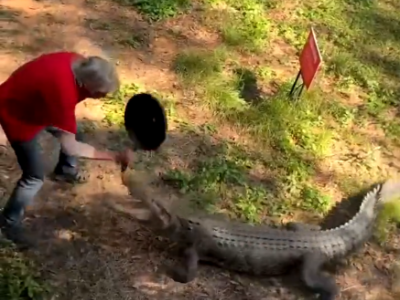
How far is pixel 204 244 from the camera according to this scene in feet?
14.7

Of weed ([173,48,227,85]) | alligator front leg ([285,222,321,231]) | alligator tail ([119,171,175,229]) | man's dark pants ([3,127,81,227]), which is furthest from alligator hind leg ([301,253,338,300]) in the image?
weed ([173,48,227,85])

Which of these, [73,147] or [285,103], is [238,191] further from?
[73,147]

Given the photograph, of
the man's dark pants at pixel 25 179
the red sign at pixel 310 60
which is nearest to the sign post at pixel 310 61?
the red sign at pixel 310 60

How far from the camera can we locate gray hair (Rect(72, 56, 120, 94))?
146 inches

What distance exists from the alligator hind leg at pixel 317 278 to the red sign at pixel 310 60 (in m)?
1.52

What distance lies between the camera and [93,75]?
3713 millimetres

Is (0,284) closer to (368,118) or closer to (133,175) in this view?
(133,175)

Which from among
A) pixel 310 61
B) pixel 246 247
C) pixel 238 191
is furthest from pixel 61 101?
pixel 310 61

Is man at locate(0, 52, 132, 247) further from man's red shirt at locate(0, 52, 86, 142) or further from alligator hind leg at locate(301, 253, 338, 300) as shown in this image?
alligator hind leg at locate(301, 253, 338, 300)

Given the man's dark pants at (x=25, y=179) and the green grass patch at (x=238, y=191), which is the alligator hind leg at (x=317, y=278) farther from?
the man's dark pants at (x=25, y=179)

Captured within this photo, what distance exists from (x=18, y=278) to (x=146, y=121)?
46.4 inches

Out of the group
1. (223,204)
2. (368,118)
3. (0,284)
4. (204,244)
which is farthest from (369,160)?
(0,284)

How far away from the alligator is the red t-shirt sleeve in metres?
1.06

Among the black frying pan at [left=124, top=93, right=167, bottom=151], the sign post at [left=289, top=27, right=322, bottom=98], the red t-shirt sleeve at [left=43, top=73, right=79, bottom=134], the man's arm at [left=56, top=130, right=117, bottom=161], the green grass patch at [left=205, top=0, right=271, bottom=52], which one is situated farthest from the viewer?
the green grass patch at [left=205, top=0, right=271, bottom=52]
